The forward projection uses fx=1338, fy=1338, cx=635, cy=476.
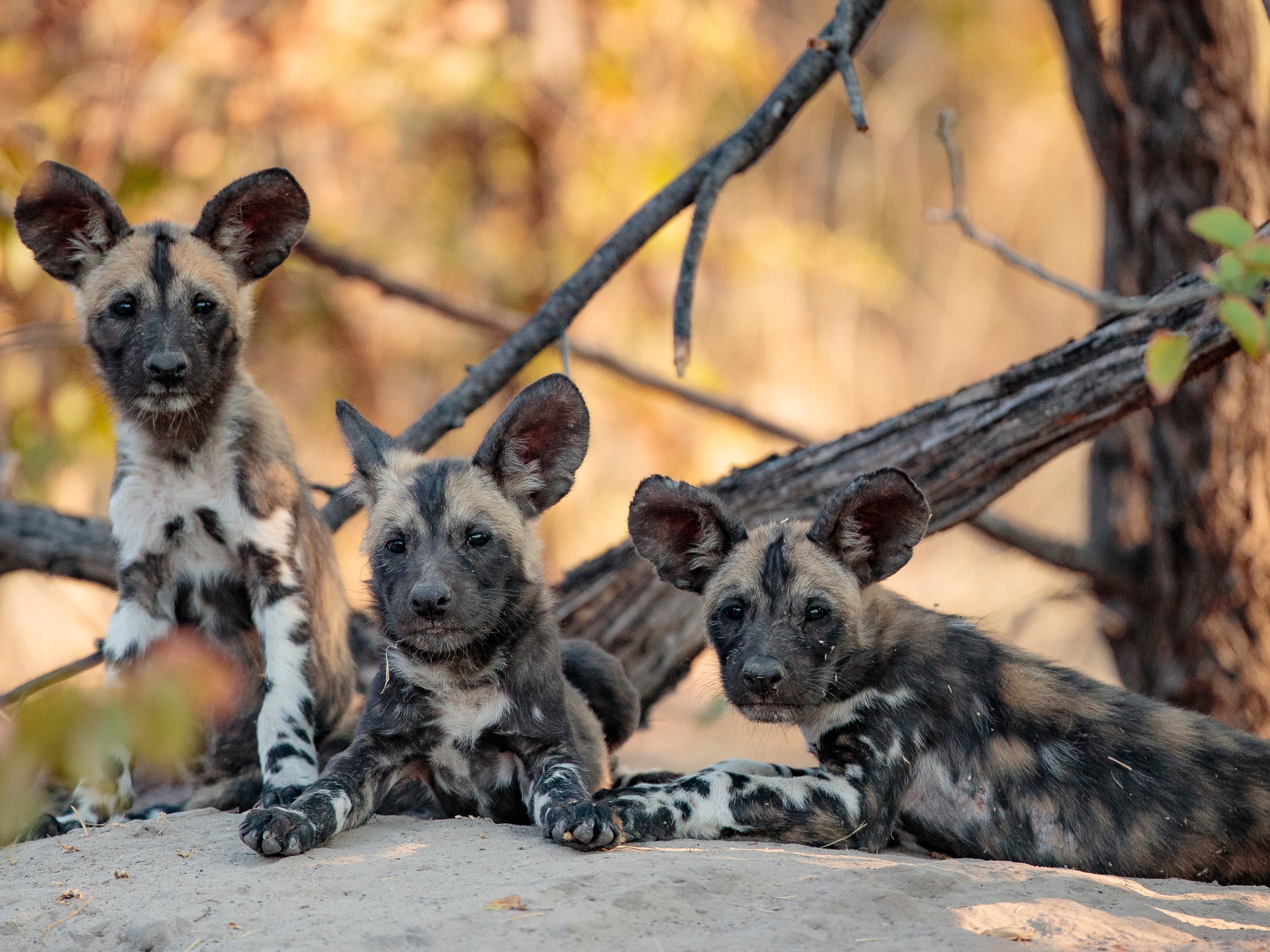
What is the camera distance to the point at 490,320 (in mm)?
7629

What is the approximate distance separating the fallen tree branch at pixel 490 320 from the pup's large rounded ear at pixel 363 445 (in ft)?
7.60

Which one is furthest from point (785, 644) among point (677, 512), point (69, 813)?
point (69, 813)

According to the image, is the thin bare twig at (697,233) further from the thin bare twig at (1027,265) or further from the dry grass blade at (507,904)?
the dry grass blade at (507,904)

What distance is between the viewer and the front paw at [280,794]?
4.32 m

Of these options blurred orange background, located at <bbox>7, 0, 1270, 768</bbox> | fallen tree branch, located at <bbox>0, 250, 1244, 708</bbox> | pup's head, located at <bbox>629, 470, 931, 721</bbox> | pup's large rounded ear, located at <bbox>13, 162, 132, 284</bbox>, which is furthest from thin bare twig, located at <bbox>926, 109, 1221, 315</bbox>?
blurred orange background, located at <bbox>7, 0, 1270, 768</bbox>

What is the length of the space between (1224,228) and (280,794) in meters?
3.32

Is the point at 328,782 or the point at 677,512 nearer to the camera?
the point at 328,782

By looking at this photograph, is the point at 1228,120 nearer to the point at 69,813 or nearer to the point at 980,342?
the point at 69,813

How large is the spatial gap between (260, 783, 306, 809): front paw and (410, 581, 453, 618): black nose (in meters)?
0.75

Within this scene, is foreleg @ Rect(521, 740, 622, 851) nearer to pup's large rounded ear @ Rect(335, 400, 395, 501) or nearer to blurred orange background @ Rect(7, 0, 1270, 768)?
pup's large rounded ear @ Rect(335, 400, 395, 501)

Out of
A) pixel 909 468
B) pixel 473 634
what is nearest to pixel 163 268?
pixel 473 634

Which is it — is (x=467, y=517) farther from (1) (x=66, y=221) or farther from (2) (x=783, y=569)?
(1) (x=66, y=221)

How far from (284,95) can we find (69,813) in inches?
320

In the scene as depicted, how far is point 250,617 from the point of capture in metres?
4.90
